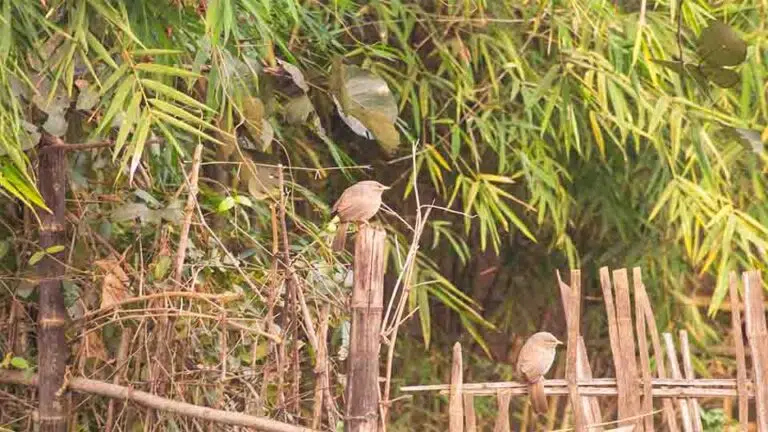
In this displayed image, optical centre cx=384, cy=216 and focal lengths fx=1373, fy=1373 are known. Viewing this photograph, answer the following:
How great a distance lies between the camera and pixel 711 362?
445 centimetres

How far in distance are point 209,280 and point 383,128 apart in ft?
1.75

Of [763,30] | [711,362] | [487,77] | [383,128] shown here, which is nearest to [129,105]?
[383,128]

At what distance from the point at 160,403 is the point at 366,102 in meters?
0.92

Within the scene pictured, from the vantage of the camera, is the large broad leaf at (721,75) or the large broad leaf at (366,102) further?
the large broad leaf at (366,102)

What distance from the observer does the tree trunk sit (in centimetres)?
246

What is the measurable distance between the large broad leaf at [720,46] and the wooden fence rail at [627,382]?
15.3 inches

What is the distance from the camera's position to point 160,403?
2.30m

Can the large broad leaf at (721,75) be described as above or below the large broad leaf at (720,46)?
below

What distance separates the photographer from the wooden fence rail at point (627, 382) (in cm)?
218

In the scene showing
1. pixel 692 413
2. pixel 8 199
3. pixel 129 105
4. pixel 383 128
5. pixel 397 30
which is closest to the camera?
pixel 129 105

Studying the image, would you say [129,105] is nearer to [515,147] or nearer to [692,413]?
[692,413]

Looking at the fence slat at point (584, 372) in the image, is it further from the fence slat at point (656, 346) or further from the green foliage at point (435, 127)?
the green foliage at point (435, 127)

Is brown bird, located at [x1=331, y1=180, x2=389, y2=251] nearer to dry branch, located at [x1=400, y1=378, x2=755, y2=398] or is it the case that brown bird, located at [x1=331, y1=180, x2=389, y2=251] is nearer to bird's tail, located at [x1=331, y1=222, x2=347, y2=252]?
bird's tail, located at [x1=331, y1=222, x2=347, y2=252]

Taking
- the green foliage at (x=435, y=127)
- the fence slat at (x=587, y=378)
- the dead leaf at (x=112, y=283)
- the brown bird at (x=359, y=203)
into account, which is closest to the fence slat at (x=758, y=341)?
the fence slat at (x=587, y=378)
